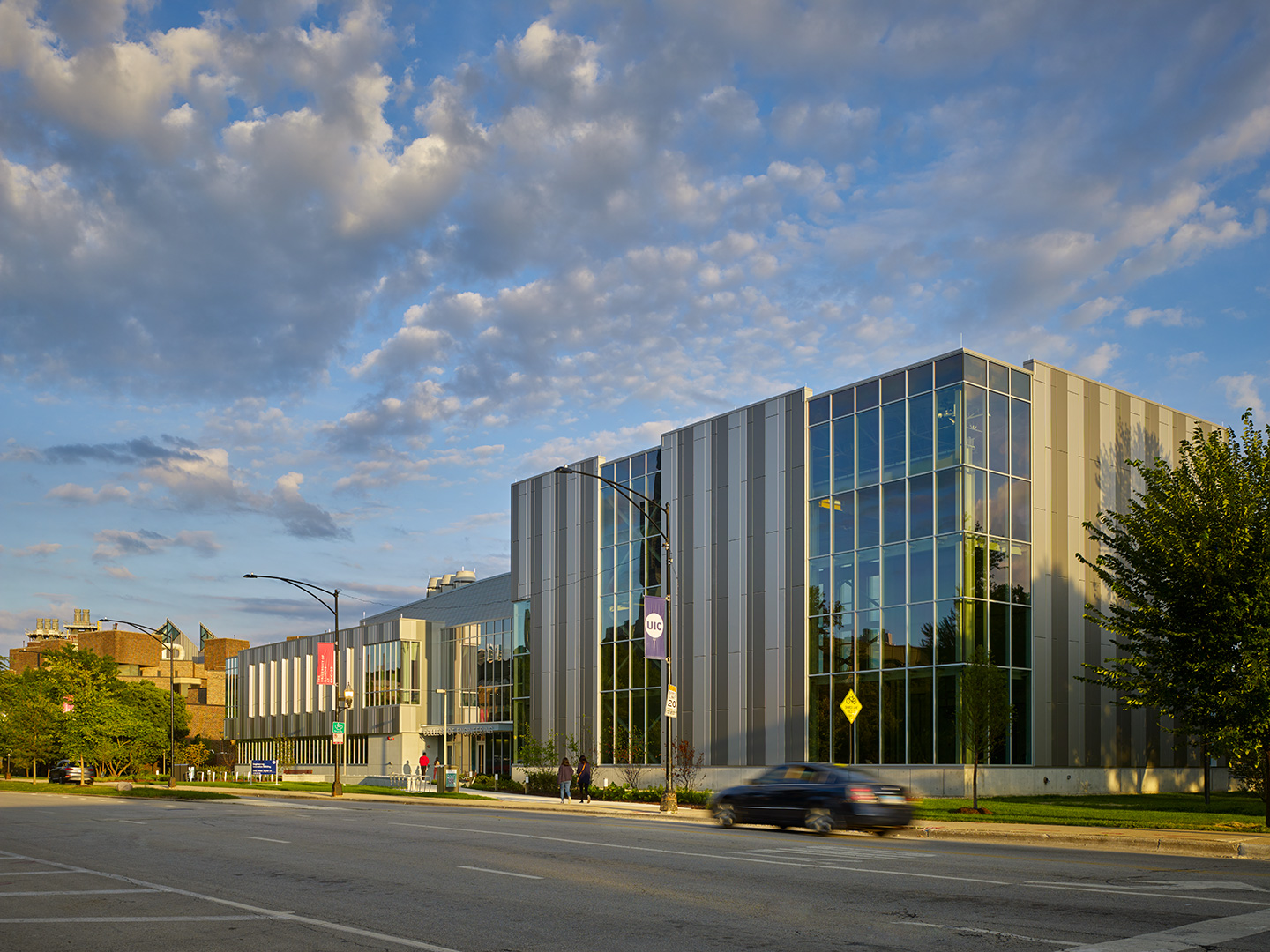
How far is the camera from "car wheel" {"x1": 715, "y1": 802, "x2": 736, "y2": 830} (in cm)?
2553

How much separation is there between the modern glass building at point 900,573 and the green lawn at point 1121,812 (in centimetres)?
214

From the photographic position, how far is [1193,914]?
10.9m

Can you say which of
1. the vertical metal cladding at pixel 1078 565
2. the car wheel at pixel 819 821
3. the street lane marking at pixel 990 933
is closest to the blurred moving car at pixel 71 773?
the vertical metal cladding at pixel 1078 565

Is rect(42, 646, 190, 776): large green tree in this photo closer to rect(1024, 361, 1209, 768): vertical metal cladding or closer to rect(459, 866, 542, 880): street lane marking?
rect(1024, 361, 1209, 768): vertical metal cladding

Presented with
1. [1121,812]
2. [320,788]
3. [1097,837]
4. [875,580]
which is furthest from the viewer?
[320,788]

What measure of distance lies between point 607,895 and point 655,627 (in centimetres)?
2115

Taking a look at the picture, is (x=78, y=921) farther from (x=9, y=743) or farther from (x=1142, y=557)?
(x=9, y=743)

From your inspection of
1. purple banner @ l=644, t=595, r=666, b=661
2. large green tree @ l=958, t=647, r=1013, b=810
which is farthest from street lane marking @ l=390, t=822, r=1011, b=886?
large green tree @ l=958, t=647, r=1013, b=810

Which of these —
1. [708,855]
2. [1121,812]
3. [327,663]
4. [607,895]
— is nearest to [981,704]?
[1121,812]

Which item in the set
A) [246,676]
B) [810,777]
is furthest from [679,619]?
[246,676]

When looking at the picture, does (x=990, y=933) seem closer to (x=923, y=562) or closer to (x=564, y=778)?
(x=923, y=562)

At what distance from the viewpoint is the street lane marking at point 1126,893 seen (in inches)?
470

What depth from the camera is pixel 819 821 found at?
23.1 meters

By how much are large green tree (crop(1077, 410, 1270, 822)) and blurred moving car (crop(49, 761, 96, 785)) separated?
61.8 metres
